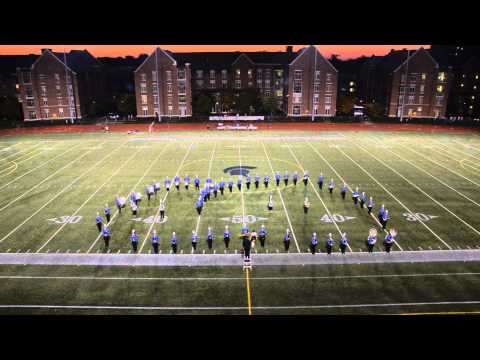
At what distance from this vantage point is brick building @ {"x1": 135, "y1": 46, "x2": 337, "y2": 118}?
67125mm

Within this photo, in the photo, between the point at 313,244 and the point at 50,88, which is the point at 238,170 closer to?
the point at 313,244

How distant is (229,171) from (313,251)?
1449cm

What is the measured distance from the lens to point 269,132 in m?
52.1

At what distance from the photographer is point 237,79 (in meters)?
75.2

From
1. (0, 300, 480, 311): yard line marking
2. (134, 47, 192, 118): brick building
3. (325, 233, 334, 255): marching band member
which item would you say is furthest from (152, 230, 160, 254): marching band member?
(134, 47, 192, 118): brick building

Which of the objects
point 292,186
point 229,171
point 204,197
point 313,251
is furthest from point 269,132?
point 313,251

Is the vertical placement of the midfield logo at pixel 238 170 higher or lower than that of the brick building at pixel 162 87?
lower

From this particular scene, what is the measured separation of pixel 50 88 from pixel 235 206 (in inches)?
2245

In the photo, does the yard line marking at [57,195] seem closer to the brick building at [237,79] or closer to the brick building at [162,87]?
the brick building at [162,87]

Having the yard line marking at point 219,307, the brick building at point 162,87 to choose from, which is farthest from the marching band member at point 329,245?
the brick building at point 162,87

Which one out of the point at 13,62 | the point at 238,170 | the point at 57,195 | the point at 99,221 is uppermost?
the point at 13,62

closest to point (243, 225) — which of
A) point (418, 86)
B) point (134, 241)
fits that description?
point (134, 241)

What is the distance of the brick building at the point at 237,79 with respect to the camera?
67.1 metres
